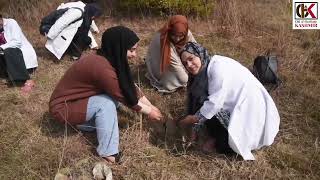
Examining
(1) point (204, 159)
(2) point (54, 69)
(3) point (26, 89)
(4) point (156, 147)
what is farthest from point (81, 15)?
(1) point (204, 159)

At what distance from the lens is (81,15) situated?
5000 millimetres

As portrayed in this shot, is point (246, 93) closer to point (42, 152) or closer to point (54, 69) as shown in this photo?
point (42, 152)

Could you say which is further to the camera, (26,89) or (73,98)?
(26,89)

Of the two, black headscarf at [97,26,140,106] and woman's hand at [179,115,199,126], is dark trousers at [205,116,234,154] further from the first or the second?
black headscarf at [97,26,140,106]

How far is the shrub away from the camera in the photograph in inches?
227

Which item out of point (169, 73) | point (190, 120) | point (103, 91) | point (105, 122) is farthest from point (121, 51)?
point (169, 73)

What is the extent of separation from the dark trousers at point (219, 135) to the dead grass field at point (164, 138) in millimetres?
75

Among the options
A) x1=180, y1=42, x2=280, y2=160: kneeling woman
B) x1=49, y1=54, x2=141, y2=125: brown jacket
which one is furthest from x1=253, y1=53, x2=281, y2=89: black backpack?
x1=49, y1=54, x2=141, y2=125: brown jacket

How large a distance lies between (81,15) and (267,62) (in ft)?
7.93

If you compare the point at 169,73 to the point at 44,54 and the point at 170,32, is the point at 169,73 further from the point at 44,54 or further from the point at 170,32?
the point at 44,54

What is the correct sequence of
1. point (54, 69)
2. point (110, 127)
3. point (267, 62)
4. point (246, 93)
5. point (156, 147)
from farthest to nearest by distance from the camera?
point (54, 69) → point (267, 62) → point (156, 147) → point (110, 127) → point (246, 93)

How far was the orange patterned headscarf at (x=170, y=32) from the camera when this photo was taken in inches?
151

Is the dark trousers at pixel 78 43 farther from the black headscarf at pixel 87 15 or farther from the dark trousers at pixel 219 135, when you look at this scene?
the dark trousers at pixel 219 135

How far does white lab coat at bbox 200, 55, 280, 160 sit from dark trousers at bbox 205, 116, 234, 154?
124 millimetres
